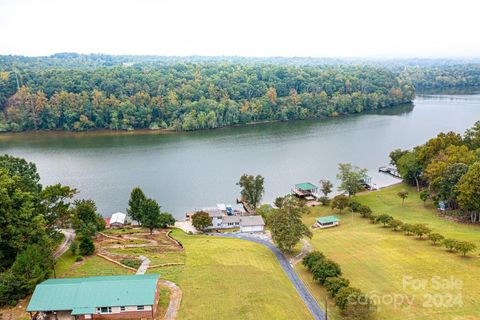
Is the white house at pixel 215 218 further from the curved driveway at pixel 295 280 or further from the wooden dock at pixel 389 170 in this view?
the wooden dock at pixel 389 170

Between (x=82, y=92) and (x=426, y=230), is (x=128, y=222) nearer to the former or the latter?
(x=426, y=230)

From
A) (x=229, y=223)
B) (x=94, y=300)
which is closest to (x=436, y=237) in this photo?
(x=229, y=223)

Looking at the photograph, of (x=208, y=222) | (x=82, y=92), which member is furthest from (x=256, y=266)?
(x=82, y=92)

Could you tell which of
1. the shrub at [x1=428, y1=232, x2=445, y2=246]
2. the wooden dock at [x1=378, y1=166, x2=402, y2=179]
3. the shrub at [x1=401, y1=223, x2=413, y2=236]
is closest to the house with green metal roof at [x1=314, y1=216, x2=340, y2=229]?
the shrub at [x1=401, y1=223, x2=413, y2=236]

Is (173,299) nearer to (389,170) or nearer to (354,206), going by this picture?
(354,206)

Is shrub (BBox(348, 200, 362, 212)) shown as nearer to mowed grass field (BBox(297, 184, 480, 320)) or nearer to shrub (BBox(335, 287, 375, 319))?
mowed grass field (BBox(297, 184, 480, 320))

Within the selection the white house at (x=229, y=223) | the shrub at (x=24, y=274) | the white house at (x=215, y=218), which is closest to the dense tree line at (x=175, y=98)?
the white house at (x=215, y=218)

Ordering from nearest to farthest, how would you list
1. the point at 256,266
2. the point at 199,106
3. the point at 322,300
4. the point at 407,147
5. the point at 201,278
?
1. the point at 322,300
2. the point at 201,278
3. the point at 256,266
4. the point at 407,147
5. the point at 199,106
